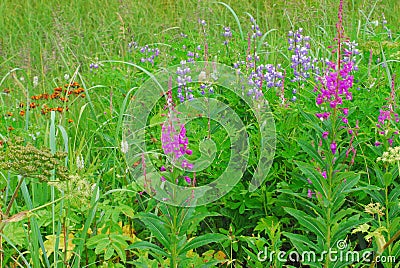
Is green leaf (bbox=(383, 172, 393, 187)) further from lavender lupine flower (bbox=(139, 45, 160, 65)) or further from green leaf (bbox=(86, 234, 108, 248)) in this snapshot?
lavender lupine flower (bbox=(139, 45, 160, 65))

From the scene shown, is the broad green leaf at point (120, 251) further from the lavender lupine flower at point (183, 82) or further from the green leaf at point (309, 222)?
the lavender lupine flower at point (183, 82)

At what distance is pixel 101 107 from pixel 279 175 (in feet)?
4.77

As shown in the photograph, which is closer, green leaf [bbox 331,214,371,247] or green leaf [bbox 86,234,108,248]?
green leaf [bbox 331,214,371,247]

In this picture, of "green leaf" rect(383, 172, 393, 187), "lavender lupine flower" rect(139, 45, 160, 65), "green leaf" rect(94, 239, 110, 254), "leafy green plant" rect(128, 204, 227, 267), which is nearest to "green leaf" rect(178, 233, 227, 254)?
"leafy green plant" rect(128, 204, 227, 267)

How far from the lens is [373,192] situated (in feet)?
7.24

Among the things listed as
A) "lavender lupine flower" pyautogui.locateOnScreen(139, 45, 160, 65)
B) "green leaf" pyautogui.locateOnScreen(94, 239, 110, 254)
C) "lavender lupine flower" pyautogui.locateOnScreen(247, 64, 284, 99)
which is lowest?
"green leaf" pyautogui.locateOnScreen(94, 239, 110, 254)

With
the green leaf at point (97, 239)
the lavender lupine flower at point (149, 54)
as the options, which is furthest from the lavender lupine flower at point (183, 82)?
the green leaf at point (97, 239)

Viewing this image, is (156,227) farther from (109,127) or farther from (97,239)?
(109,127)

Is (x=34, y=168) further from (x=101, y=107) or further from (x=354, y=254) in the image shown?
(x=101, y=107)

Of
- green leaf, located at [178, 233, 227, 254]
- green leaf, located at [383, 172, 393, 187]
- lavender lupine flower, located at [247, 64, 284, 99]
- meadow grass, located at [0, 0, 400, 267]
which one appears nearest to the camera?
green leaf, located at [178, 233, 227, 254]

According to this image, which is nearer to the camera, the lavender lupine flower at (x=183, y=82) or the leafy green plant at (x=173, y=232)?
the leafy green plant at (x=173, y=232)

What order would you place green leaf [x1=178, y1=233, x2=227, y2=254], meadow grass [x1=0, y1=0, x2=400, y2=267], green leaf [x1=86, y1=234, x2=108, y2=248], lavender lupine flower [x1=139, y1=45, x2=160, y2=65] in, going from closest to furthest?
green leaf [x1=178, y1=233, x2=227, y2=254] → green leaf [x1=86, y1=234, x2=108, y2=248] → meadow grass [x1=0, y1=0, x2=400, y2=267] → lavender lupine flower [x1=139, y1=45, x2=160, y2=65]

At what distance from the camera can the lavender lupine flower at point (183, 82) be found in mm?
2920

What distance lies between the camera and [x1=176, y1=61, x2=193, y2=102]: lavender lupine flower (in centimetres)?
292
